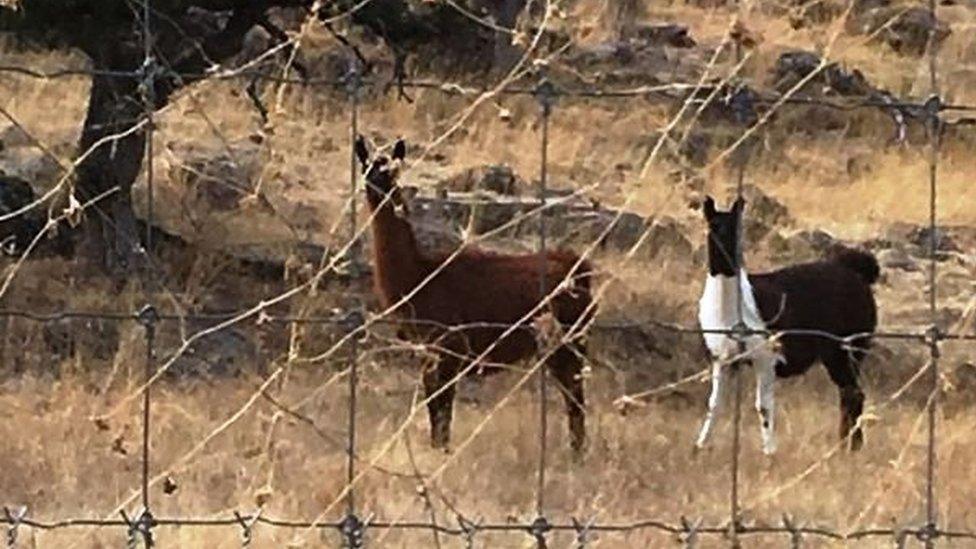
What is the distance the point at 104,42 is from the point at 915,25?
13.0 metres

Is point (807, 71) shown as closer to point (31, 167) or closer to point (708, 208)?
point (31, 167)

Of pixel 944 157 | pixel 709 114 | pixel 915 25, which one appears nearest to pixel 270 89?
pixel 709 114

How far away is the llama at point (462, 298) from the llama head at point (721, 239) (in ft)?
1.66

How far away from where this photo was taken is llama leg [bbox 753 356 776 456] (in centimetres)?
834

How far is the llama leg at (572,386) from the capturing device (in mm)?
8227

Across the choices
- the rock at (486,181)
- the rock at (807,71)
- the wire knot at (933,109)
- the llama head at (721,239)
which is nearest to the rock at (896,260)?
the rock at (486,181)

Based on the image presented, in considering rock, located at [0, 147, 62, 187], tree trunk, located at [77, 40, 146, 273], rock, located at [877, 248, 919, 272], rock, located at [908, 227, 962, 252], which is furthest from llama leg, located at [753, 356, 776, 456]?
rock, located at [0, 147, 62, 187]

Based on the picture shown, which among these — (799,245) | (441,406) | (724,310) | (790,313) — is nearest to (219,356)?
(441,406)

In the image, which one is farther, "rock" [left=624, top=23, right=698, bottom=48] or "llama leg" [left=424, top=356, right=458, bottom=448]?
"rock" [left=624, top=23, right=698, bottom=48]

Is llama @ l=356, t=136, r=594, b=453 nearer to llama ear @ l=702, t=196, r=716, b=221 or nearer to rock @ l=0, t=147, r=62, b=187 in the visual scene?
llama ear @ l=702, t=196, r=716, b=221

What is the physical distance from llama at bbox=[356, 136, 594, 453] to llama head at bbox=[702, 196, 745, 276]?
506 mm

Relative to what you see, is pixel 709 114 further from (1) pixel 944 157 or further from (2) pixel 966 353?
(2) pixel 966 353

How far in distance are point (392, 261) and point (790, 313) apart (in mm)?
1744

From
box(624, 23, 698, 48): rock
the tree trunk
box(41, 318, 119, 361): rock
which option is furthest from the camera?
box(624, 23, 698, 48): rock
